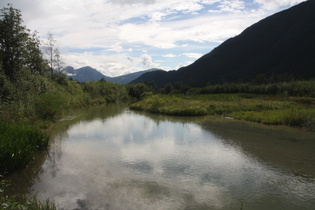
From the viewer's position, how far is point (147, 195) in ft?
26.3

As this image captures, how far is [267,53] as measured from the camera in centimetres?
15300

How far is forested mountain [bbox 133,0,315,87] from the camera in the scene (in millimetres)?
126750

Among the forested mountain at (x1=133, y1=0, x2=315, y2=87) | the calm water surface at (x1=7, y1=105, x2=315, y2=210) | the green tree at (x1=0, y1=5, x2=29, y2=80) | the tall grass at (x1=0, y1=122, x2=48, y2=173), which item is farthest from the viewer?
the forested mountain at (x1=133, y1=0, x2=315, y2=87)

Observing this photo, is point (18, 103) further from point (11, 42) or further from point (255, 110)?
point (255, 110)

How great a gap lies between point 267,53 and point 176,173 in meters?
164

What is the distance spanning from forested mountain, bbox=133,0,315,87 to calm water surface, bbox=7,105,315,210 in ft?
380

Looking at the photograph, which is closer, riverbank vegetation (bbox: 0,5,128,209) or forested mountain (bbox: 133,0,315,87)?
riverbank vegetation (bbox: 0,5,128,209)

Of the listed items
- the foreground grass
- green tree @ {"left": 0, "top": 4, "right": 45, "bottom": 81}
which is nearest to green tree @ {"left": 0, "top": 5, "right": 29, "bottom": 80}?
green tree @ {"left": 0, "top": 4, "right": 45, "bottom": 81}

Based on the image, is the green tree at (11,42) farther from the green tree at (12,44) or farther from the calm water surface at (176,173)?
the calm water surface at (176,173)

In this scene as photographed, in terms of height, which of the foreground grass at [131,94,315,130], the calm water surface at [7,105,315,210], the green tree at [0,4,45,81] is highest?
the green tree at [0,4,45,81]

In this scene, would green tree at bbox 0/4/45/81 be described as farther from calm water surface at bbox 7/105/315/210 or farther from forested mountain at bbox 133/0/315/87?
forested mountain at bbox 133/0/315/87

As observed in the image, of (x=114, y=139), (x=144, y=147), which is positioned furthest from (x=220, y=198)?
(x=114, y=139)

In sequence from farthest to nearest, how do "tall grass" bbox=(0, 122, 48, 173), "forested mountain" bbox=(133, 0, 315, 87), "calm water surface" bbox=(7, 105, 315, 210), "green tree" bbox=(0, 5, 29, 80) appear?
"forested mountain" bbox=(133, 0, 315, 87)
"green tree" bbox=(0, 5, 29, 80)
"tall grass" bbox=(0, 122, 48, 173)
"calm water surface" bbox=(7, 105, 315, 210)

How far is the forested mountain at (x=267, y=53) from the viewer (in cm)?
12675
